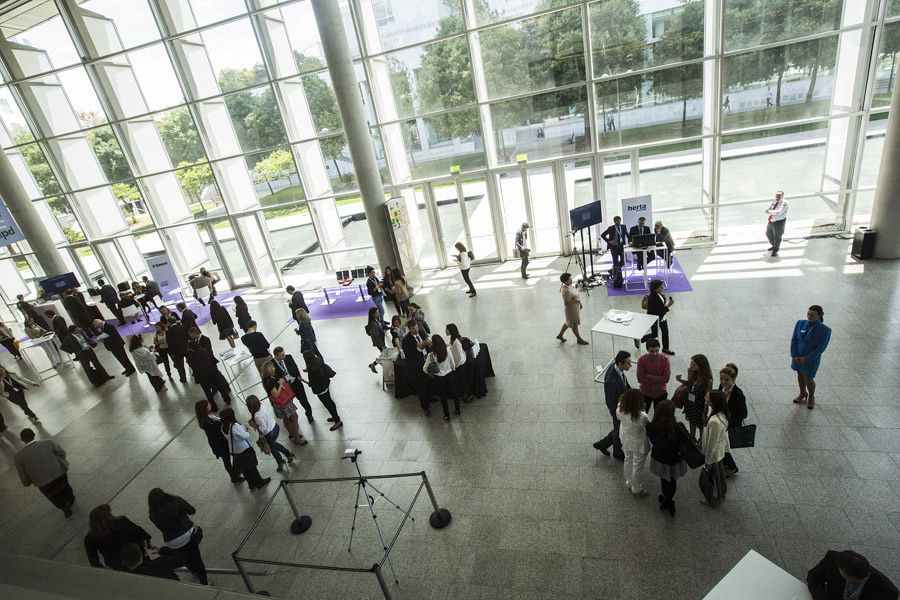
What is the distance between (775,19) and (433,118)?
7.99m

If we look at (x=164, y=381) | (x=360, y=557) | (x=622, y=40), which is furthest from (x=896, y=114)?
(x=164, y=381)

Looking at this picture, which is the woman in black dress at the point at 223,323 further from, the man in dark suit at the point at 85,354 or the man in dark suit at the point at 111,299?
the man in dark suit at the point at 111,299

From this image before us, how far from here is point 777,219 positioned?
401 inches

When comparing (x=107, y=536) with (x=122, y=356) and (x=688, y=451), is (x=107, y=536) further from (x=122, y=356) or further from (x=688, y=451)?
(x=122, y=356)

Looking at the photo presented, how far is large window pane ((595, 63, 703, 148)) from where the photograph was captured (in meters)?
10.8

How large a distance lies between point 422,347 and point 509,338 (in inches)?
90.6

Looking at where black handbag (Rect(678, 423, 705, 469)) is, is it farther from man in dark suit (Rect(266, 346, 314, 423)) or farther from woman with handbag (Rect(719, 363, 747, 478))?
man in dark suit (Rect(266, 346, 314, 423))

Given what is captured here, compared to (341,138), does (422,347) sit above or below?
below

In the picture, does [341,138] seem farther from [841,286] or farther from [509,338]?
[841,286]

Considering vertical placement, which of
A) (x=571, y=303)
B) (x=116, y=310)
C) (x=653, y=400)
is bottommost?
(x=653, y=400)

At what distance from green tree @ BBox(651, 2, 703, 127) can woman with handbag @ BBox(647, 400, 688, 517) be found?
30.6 feet

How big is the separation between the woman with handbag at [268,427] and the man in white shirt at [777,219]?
1092 centimetres

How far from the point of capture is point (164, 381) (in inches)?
395

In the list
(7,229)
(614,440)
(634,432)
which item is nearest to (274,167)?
(7,229)
